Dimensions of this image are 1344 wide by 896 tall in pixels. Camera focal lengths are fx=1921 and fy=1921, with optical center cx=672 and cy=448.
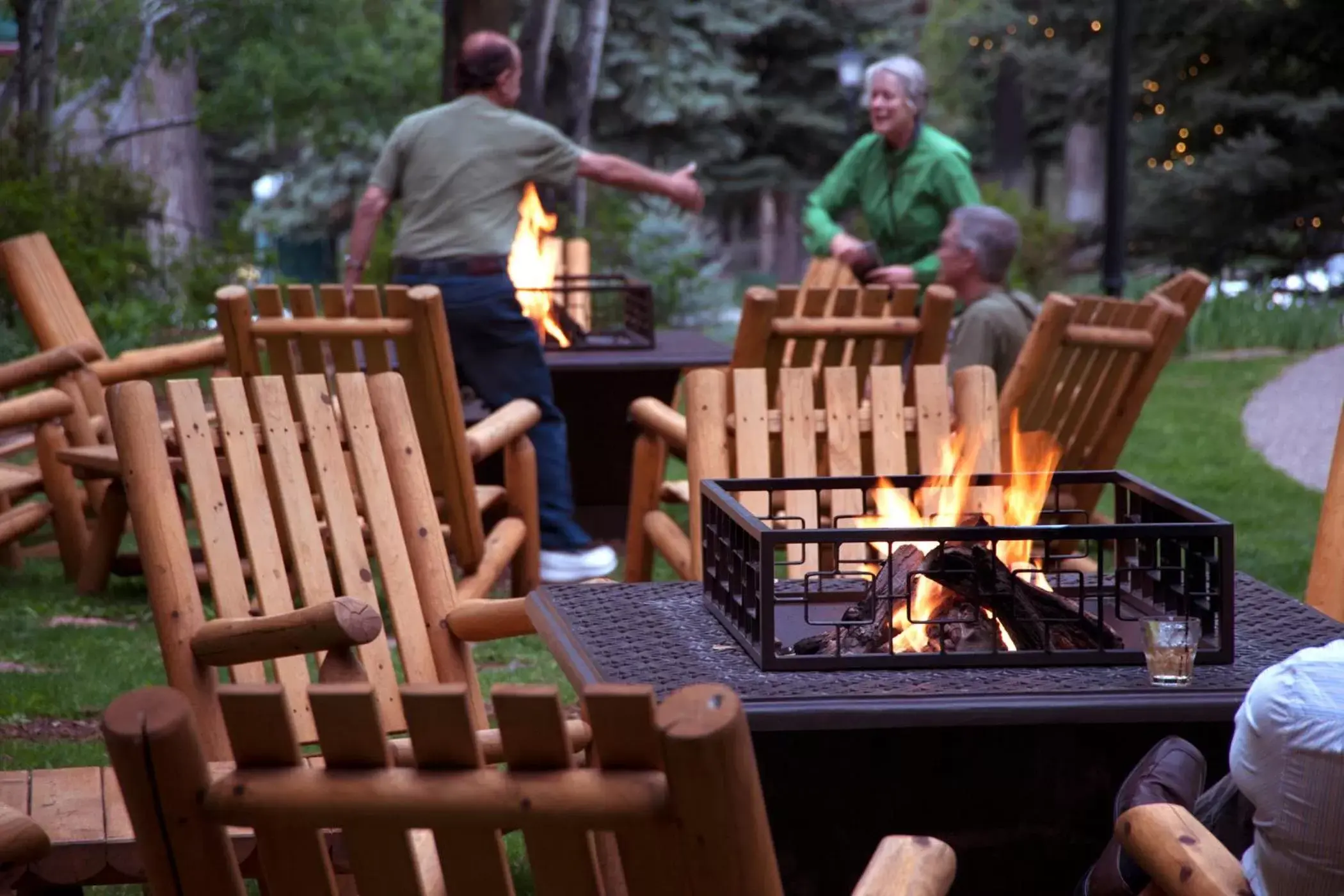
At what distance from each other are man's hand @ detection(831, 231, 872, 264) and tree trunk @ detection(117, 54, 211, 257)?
622 inches

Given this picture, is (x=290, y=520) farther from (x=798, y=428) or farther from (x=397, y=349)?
(x=397, y=349)

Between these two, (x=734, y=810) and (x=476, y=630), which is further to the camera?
(x=476, y=630)

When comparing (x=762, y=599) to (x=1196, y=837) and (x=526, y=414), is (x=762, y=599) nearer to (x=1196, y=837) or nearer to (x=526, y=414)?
(x=1196, y=837)

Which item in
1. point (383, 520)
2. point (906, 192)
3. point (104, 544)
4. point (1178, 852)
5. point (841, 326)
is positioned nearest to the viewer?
point (1178, 852)

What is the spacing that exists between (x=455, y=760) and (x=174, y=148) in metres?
23.2

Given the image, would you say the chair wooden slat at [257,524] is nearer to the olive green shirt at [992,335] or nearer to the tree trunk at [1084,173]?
the olive green shirt at [992,335]

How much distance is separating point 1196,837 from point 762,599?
728mm

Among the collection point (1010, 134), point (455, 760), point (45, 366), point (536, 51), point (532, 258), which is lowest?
point (1010, 134)

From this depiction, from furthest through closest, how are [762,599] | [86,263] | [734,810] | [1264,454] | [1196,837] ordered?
[86,263] → [1264,454] → [762,599] → [1196,837] → [734,810]

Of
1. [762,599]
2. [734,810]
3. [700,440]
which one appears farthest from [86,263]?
[734,810]

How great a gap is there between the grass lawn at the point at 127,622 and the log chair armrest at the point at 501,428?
62 cm

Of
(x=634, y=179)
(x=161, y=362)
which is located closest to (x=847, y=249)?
(x=634, y=179)

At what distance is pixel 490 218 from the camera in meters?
6.70

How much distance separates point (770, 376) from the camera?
232 inches
